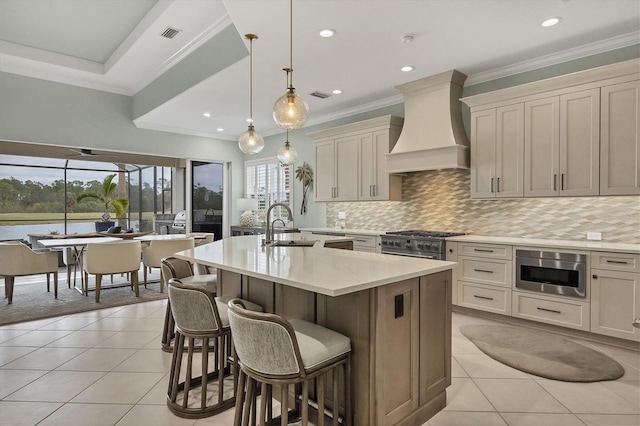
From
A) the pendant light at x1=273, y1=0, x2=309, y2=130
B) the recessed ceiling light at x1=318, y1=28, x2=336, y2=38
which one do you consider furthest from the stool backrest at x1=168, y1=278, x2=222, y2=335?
the recessed ceiling light at x1=318, y1=28, x2=336, y2=38

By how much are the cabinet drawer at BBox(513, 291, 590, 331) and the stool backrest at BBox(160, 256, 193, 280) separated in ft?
10.9

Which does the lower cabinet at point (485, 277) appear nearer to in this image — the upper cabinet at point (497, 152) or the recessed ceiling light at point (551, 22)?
the upper cabinet at point (497, 152)

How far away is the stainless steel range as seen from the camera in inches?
172

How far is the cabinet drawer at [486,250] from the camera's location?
155 inches

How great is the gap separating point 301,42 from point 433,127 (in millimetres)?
2004

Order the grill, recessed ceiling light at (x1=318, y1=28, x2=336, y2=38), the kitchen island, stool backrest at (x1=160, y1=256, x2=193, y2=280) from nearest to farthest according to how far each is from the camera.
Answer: the kitchen island < stool backrest at (x1=160, y1=256, x2=193, y2=280) < recessed ceiling light at (x1=318, y1=28, x2=336, y2=38) < the grill

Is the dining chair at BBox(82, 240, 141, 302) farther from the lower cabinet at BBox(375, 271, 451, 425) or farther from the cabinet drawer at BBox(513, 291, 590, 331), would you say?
the cabinet drawer at BBox(513, 291, 590, 331)

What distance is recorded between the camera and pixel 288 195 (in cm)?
732

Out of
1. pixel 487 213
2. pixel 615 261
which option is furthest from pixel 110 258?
pixel 615 261

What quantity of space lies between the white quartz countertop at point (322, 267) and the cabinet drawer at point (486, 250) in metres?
2.00

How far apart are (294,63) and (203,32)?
4.02ft

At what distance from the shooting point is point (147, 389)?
263 cm

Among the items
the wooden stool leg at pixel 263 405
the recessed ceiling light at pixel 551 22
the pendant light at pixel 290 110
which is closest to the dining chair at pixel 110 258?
the pendant light at pixel 290 110

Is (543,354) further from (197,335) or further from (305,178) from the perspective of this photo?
(305,178)
